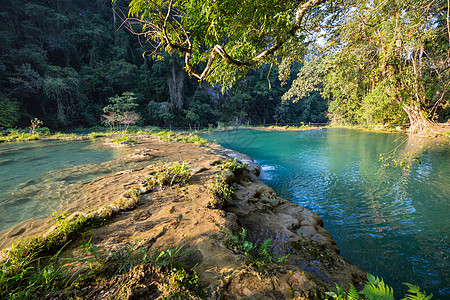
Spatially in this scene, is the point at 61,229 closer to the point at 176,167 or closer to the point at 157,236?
the point at 157,236

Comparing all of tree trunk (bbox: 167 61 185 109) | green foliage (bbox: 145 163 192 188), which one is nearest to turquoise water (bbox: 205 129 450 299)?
green foliage (bbox: 145 163 192 188)

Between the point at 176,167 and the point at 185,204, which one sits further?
the point at 176,167

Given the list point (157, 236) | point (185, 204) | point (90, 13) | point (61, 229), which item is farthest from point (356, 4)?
point (90, 13)

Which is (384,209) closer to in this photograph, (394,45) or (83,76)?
(394,45)

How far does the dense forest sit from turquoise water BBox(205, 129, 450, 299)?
1178 centimetres

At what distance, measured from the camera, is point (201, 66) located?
26594 mm

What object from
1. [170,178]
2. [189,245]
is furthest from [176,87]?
[189,245]

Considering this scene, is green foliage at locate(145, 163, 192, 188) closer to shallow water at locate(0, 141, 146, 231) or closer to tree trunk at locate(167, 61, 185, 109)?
shallow water at locate(0, 141, 146, 231)

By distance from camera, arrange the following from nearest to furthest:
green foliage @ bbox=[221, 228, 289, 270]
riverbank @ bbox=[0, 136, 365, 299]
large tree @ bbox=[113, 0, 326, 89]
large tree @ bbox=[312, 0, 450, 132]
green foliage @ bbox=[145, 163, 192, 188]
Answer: riverbank @ bbox=[0, 136, 365, 299]
green foliage @ bbox=[221, 228, 289, 270]
large tree @ bbox=[113, 0, 326, 89]
large tree @ bbox=[312, 0, 450, 132]
green foliage @ bbox=[145, 163, 192, 188]

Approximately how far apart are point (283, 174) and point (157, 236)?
578 cm

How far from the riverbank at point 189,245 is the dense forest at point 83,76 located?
45.4 feet

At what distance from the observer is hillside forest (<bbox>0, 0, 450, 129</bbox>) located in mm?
3584

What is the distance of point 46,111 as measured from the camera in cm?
1955

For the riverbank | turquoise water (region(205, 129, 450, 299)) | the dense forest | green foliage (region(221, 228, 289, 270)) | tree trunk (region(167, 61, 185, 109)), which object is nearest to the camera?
the riverbank
